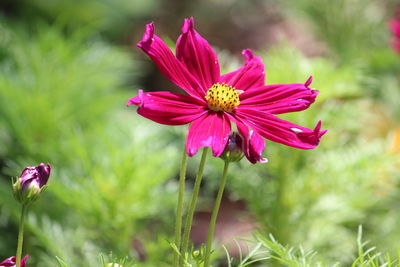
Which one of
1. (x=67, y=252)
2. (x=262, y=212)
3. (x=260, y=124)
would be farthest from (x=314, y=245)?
(x=260, y=124)

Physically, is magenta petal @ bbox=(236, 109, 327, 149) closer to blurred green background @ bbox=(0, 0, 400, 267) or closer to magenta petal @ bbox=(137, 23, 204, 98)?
magenta petal @ bbox=(137, 23, 204, 98)

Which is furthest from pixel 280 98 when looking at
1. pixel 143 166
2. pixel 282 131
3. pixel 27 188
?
pixel 143 166

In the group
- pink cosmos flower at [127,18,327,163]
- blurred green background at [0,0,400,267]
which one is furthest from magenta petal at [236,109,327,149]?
blurred green background at [0,0,400,267]

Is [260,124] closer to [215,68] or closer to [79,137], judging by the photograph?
[215,68]

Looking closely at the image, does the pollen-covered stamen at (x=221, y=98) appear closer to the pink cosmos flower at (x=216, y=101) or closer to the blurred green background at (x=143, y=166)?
the pink cosmos flower at (x=216, y=101)

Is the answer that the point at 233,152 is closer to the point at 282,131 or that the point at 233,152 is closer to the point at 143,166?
the point at 282,131

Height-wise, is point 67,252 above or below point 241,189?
below

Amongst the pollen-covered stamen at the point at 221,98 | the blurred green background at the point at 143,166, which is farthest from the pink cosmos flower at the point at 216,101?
the blurred green background at the point at 143,166
